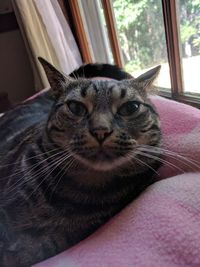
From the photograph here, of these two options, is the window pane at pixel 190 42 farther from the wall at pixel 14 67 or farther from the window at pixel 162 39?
the wall at pixel 14 67

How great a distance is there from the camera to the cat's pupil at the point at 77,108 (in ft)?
2.39

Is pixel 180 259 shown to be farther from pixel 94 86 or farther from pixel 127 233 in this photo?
pixel 94 86

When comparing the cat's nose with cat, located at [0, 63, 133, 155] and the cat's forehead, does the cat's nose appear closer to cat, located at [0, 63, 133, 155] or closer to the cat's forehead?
the cat's forehead

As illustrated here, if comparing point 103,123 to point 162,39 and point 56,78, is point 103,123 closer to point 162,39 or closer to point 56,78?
point 56,78

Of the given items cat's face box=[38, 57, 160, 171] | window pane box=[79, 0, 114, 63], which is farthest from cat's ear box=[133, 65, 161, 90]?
window pane box=[79, 0, 114, 63]

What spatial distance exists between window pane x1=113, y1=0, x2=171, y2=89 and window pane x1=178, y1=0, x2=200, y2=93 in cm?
9

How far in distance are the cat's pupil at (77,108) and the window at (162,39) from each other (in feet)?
1.33

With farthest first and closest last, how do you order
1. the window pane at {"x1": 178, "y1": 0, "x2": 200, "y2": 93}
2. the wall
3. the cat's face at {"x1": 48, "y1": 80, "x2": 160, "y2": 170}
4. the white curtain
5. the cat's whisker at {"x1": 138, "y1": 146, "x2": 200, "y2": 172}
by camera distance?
Result: 1. the wall
2. the white curtain
3. the window pane at {"x1": 178, "y1": 0, "x2": 200, "y2": 93}
4. the cat's whisker at {"x1": 138, "y1": 146, "x2": 200, "y2": 172}
5. the cat's face at {"x1": 48, "y1": 80, "x2": 160, "y2": 170}

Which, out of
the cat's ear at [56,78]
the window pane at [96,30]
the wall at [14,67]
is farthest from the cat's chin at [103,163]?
the wall at [14,67]

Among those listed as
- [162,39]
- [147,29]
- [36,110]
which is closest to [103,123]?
[36,110]

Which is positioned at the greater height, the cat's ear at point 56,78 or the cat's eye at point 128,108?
the cat's ear at point 56,78

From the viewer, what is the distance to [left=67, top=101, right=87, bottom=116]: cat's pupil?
28.7 inches

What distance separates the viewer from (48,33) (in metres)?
2.17

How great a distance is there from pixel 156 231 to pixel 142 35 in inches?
52.9
